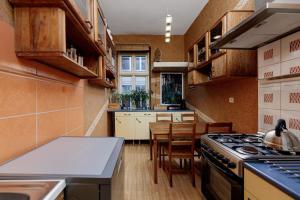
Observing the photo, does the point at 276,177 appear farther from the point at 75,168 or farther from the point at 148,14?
the point at 148,14

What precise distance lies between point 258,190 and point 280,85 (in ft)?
4.20

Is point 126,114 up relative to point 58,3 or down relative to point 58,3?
down

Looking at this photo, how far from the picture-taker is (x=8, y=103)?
1179mm

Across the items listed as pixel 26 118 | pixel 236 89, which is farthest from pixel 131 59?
pixel 26 118

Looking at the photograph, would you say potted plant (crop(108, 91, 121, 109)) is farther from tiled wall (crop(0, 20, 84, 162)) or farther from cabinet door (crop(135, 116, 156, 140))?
tiled wall (crop(0, 20, 84, 162))

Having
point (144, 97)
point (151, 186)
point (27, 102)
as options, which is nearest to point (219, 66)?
point (151, 186)

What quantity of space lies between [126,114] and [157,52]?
1.99 meters

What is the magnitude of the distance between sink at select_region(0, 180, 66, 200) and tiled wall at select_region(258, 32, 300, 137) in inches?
73.6

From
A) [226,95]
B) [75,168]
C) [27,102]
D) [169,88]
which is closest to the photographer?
[75,168]

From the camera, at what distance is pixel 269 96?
7.66 feet

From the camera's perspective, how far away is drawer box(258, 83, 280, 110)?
2184 millimetres

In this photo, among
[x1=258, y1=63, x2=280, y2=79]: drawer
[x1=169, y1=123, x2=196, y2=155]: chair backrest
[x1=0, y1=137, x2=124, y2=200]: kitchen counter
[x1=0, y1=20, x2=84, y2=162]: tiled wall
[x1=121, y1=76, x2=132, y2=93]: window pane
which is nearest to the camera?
[x1=0, y1=137, x2=124, y2=200]: kitchen counter

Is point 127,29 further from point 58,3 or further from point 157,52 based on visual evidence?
point 58,3

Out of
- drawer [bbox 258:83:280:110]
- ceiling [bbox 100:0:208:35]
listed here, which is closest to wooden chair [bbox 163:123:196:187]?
drawer [bbox 258:83:280:110]
